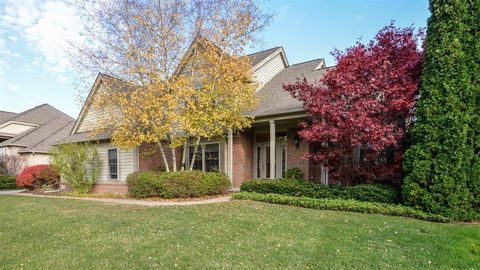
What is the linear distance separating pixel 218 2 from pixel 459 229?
36.8 ft

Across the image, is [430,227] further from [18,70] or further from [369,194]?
[18,70]

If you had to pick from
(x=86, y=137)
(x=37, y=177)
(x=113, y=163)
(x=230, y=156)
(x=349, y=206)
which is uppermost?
(x=86, y=137)

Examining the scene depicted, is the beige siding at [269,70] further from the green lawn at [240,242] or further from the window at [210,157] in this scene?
the green lawn at [240,242]

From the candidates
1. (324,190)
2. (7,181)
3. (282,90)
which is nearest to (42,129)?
(7,181)

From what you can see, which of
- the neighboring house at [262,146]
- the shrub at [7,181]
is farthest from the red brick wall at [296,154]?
the shrub at [7,181]

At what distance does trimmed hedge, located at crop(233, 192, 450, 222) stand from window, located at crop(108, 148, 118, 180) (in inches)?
348

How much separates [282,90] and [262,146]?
273 centimetres

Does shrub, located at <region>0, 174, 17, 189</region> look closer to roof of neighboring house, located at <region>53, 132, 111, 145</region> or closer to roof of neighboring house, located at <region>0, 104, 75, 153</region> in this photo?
roof of neighboring house, located at <region>0, 104, 75, 153</region>

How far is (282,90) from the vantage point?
47.0 ft

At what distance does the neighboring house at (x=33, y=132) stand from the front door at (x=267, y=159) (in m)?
18.3

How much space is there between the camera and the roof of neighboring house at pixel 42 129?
83.1 ft

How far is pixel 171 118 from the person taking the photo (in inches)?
461

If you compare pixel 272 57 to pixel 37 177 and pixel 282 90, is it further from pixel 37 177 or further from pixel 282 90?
pixel 37 177

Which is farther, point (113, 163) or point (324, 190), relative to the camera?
point (113, 163)
